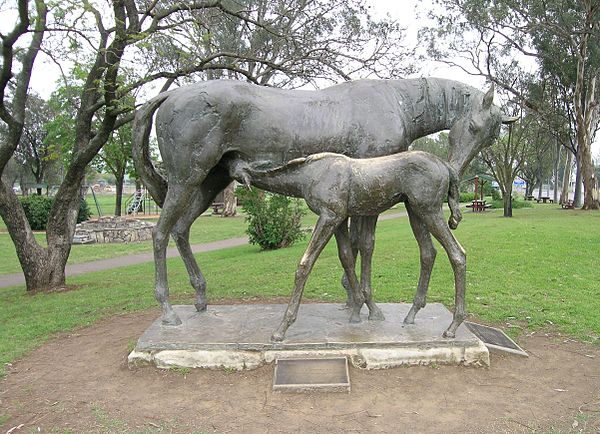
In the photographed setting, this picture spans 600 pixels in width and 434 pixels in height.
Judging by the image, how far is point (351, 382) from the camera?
4133mm

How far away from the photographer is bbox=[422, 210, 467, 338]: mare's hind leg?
4.52 meters

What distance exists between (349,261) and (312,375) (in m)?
1.26

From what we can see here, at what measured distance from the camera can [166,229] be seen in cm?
503

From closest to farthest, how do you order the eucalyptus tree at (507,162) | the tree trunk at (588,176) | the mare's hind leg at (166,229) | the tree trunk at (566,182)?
the mare's hind leg at (166,229), the eucalyptus tree at (507,162), the tree trunk at (588,176), the tree trunk at (566,182)

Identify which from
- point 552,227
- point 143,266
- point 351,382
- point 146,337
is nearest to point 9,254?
point 143,266

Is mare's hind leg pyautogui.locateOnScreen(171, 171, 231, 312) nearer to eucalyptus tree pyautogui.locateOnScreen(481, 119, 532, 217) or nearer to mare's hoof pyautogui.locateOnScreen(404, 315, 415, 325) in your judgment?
mare's hoof pyautogui.locateOnScreen(404, 315, 415, 325)

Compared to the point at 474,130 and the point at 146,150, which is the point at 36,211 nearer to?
the point at 146,150

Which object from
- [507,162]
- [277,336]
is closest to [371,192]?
[277,336]

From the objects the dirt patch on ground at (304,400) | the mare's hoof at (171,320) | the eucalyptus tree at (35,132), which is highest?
the eucalyptus tree at (35,132)

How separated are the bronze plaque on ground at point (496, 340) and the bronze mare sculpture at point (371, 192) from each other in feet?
1.88

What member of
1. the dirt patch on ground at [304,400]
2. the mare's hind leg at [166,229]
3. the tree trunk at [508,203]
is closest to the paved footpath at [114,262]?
the mare's hind leg at [166,229]

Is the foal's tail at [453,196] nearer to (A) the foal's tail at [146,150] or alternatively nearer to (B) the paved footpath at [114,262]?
(A) the foal's tail at [146,150]

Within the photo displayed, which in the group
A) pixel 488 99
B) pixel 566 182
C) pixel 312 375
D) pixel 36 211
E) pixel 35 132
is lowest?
pixel 312 375

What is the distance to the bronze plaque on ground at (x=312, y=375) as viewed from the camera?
3.99m
